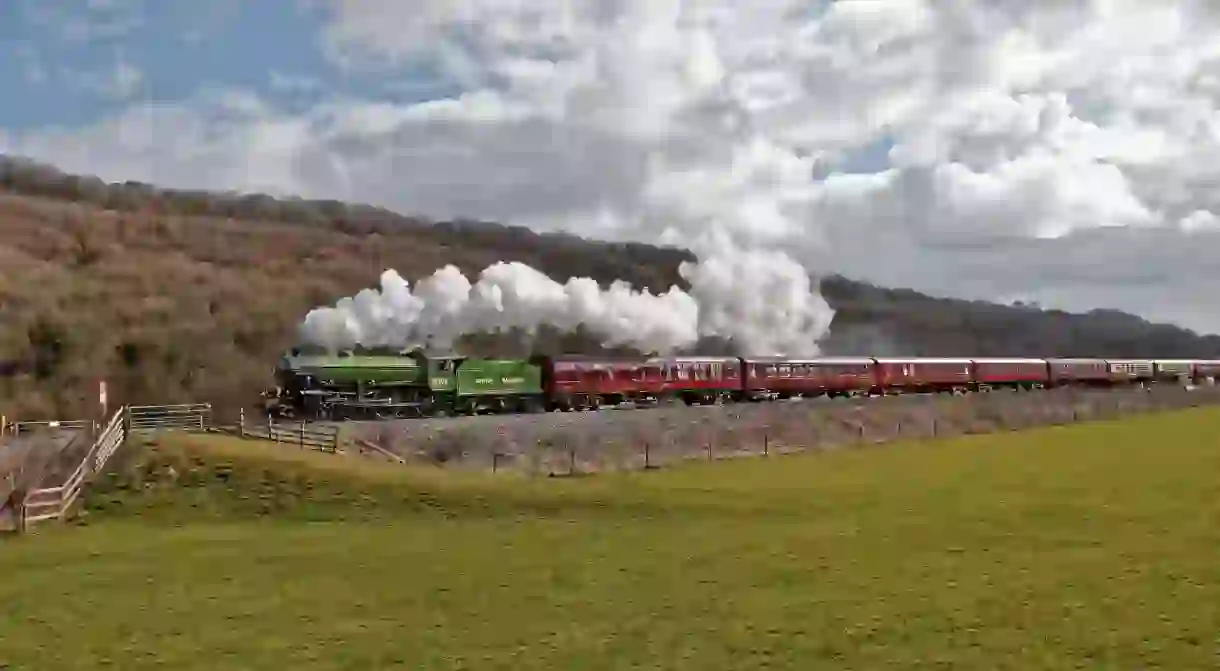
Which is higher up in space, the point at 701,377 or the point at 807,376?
the point at 701,377

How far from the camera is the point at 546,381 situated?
5259cm

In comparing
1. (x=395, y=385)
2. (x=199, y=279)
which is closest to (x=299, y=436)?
(x=395, y=385)

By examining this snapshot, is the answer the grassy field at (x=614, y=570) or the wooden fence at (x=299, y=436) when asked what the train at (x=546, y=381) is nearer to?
the wooden fence at (x=299, y=436)

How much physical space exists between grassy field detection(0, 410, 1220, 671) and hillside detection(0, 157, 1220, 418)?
2831 cm

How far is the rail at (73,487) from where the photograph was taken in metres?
Result: 27.5

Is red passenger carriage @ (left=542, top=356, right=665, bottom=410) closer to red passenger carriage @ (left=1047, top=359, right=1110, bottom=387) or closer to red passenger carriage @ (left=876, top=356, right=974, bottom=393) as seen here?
red passenger carriage @ (left=876, top=356, right=974, bottom=393)

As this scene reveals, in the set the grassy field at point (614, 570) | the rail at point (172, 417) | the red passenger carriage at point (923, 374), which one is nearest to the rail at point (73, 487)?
the grassy field at point (614, 570)

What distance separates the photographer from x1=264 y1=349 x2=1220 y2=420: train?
48.7 meters

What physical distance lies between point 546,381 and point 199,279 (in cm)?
3930

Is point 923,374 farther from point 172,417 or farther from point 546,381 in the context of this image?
point 172,417

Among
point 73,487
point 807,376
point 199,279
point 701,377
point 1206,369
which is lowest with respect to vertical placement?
point 73,487

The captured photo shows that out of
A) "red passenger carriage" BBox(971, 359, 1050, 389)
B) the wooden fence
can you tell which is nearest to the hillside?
the wooden fence

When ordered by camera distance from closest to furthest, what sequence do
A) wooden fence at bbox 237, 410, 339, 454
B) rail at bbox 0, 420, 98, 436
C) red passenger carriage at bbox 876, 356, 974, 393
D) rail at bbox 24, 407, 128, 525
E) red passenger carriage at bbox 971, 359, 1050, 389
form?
rail at bbox 24, 407, 128, 525
wooden fence at bbox 237, 410, 339, 454
rail at bbox 0, 420, 98, 436
red passenger carriage at bbox 876, 356, 974, 393
red passenger carriage at bbox 971, 359, 1050, 389

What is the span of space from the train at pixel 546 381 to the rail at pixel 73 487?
581 inches
